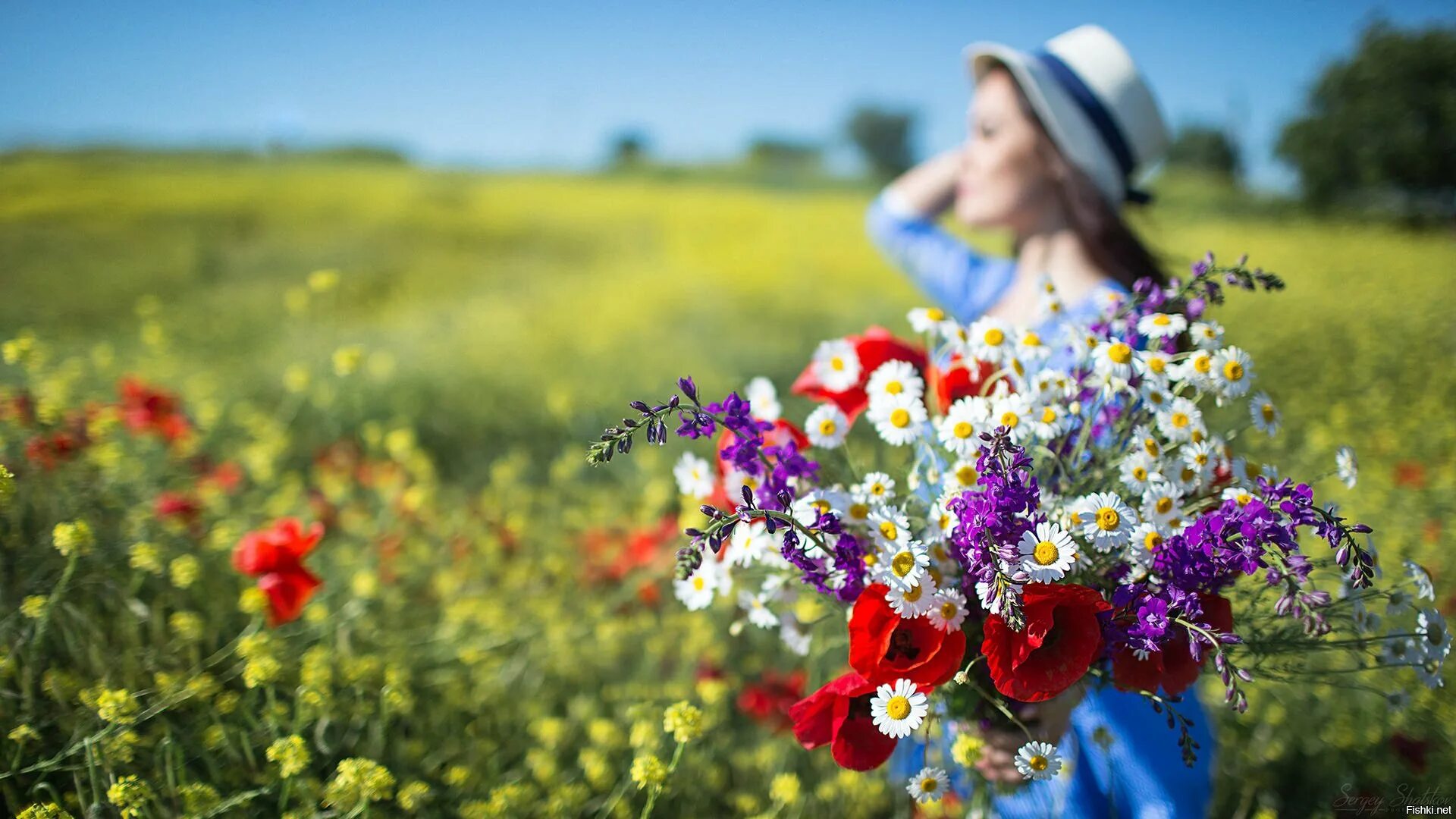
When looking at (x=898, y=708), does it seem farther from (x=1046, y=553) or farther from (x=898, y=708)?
(x=1046, y=553)

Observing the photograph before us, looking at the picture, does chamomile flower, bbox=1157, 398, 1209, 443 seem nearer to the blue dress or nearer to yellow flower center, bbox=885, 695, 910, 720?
the blue dress

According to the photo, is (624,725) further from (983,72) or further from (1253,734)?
(983,72)

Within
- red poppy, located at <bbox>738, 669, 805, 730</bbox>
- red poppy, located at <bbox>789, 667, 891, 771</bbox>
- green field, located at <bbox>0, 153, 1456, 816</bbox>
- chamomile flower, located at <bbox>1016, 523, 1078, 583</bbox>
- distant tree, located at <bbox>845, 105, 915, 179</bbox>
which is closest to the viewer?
chamomile flower, located at <bbox>1016, 523, 1078, 583</bbox>

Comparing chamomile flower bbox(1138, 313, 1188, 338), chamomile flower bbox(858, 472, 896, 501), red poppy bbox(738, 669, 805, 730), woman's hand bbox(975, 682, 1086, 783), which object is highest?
chamomile flower bbox(1138, 313, 1188, 338)

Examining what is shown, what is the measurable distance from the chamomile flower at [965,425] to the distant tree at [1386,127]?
11.8 feet

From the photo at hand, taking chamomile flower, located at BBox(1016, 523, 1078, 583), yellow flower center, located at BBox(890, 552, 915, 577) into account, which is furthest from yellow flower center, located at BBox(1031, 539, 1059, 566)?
yellow flower center, located at BBox(890, 552, 915, 577)

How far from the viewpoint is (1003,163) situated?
1.48m

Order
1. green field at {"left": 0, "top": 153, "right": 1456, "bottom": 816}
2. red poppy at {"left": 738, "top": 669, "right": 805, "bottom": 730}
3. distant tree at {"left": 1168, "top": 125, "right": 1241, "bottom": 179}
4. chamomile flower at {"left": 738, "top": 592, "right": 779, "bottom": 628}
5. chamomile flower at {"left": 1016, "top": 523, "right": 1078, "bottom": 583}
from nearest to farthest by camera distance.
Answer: chamomile flower at {"left": 1016, "top": 523, "right": 1078, "bottom": 583} → chamomile flower at {"left": 738, "top": 592, "right": 779, "bottom": 628} → red poppy at {"left": 738, "top": 669, "right": 805, "bottom": 730} → green field at {"left": 0, "top": 153, "right": 1456, "bottom": 816} → distant tree at {"left": 1168, "top": 125, "right": 1241, "bottom": 179}

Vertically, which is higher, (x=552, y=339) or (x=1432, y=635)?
(x=1432, y=635)

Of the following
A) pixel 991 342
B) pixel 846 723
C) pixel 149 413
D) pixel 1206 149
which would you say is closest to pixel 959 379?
pixel 991 342

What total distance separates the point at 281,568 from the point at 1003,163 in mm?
1367

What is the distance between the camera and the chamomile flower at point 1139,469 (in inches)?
31.4

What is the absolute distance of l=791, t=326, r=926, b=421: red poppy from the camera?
93 cm

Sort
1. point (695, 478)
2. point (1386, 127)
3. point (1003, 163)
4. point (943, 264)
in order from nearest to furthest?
point (695, 478), point (1003, 163), point (943, 264), point (1386, 127)
